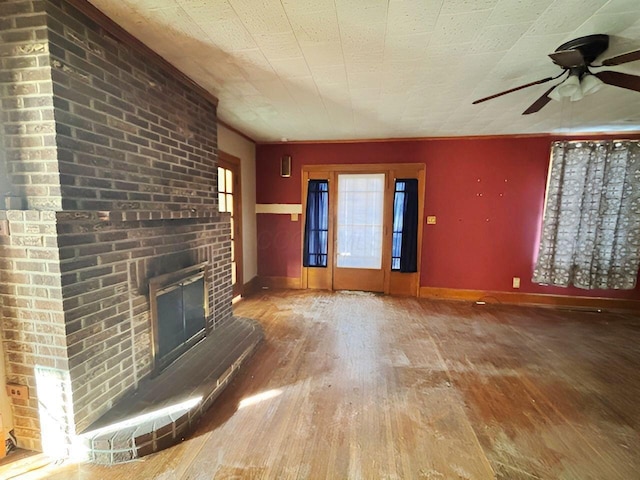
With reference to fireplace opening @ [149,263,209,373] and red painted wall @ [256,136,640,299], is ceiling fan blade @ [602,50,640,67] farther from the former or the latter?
fireplace opening @ [149,263,209,373]

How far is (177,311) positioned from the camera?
222cm

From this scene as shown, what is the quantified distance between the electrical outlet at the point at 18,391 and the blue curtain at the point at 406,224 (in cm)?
404

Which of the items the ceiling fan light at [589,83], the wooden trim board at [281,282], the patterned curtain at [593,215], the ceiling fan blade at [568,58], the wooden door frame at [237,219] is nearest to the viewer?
the ceiling fan blade at [568,58]

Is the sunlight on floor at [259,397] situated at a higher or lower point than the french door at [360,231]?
lower

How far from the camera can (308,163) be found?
14.9 ft

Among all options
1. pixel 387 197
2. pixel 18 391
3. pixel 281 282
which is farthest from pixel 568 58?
pixel 281 282

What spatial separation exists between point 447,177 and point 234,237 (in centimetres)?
326

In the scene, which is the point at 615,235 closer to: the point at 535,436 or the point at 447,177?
the point at 447,177

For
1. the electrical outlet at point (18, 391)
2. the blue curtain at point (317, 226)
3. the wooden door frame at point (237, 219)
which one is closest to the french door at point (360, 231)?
the blue curtain at point (317, 226)

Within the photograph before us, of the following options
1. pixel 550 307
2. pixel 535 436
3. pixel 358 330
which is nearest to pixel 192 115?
pixel 358 330

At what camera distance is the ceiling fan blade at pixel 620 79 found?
1.72 m

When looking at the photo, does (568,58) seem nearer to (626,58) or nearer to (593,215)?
(626,58)

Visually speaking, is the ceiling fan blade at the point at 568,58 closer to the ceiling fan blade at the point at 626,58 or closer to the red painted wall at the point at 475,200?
the ceiling fan blade at the point at 626,58

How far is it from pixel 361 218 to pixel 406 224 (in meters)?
0.69
